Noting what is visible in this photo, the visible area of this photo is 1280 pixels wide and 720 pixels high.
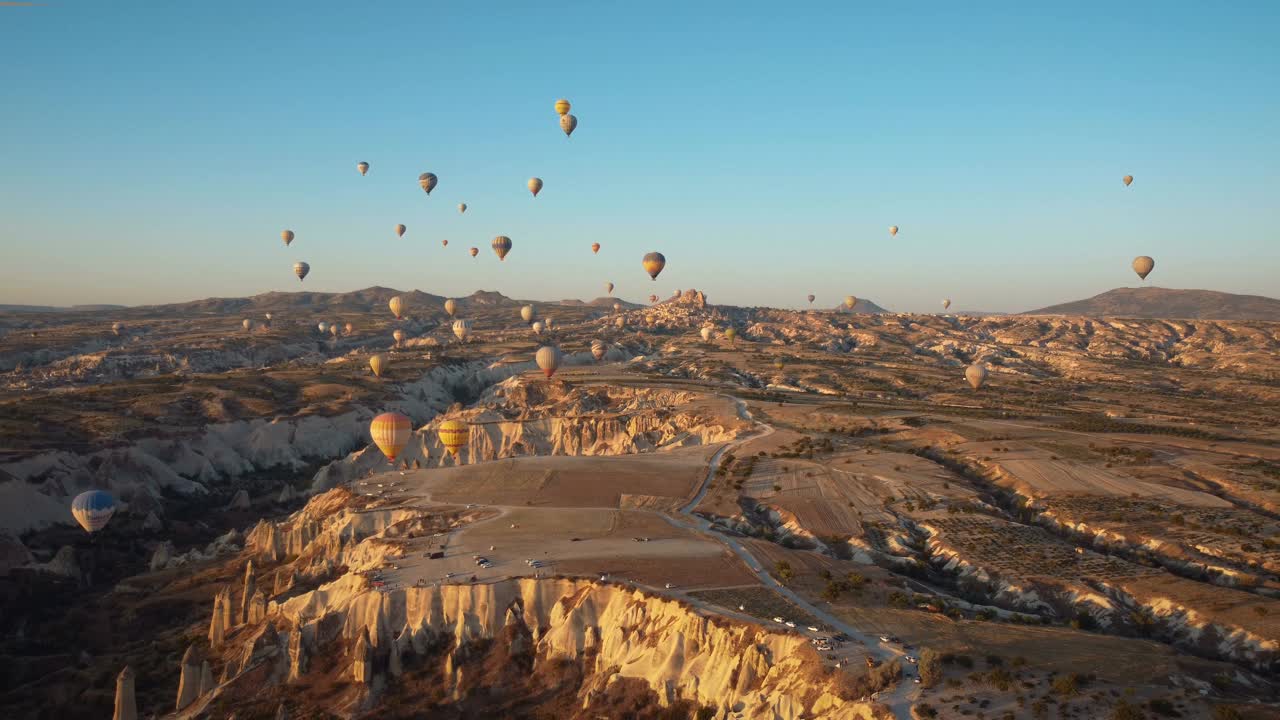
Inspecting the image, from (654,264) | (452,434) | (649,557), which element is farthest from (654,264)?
(649,557)

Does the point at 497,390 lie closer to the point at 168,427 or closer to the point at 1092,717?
the point at 168,427

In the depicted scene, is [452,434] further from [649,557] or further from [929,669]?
[929,669]

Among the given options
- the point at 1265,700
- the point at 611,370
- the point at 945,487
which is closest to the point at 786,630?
the point at 1265,700

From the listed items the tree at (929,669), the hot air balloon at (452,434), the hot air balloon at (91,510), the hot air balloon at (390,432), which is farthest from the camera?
the hot air balloon at (452,434)

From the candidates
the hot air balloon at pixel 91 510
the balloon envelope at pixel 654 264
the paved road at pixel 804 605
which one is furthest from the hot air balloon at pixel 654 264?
the hot air balloon at pixel 91 510

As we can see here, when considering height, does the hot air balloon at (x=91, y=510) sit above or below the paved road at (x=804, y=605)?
below

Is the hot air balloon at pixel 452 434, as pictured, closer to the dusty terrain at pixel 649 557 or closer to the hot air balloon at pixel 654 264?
the dusty terrain at pixel 649 557

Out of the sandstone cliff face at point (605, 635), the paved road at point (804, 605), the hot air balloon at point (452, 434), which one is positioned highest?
the hot air balloon at point (452, 434)
